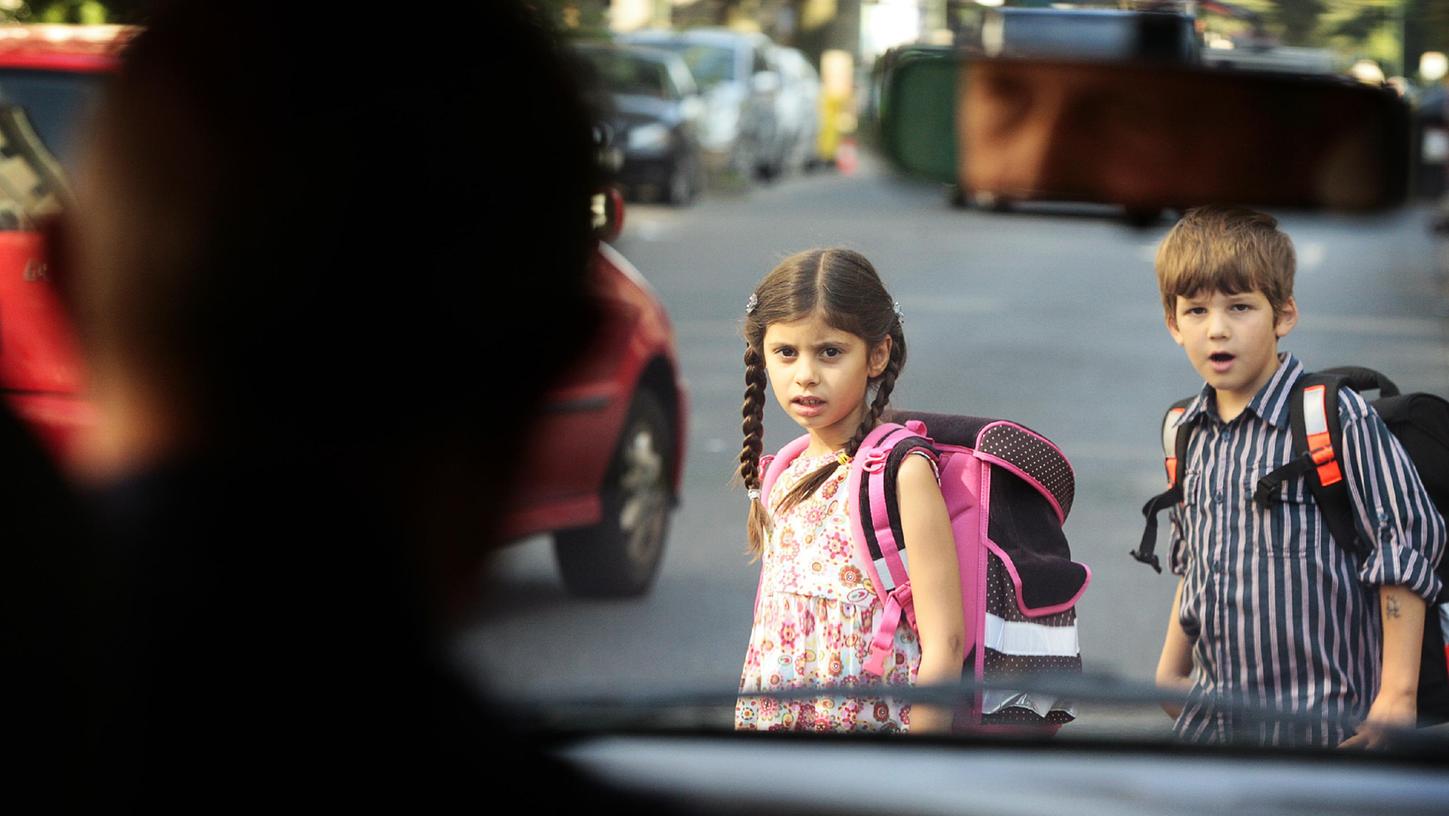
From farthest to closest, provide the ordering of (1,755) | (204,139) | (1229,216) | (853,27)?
(204,139), (853,27), (1229,216), (1,755)

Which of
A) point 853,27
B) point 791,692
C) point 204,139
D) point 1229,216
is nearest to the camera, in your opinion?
point 791,692

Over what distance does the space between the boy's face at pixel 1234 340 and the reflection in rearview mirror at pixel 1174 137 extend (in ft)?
0.38

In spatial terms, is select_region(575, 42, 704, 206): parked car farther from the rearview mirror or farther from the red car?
the rearview mirror

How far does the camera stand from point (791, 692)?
189cm

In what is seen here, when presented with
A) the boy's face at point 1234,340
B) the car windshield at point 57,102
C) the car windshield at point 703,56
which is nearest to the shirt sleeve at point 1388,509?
the boy's face at point 1234,340

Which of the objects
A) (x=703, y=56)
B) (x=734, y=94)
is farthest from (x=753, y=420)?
(x=734, y=94)

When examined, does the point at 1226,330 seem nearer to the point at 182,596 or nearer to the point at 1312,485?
the point at 1312,485

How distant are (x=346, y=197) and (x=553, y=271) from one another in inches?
12.3

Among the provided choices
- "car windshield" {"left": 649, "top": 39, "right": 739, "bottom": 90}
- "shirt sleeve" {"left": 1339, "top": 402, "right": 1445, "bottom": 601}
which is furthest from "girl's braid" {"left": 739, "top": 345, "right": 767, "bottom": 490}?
"car windshield" {"left": 649, "top": 39, "right": 739, "bottom": 90}

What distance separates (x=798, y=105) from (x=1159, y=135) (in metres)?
5.89

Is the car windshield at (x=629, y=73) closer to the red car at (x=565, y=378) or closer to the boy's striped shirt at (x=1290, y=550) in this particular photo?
the red car at (x=565, y=378)

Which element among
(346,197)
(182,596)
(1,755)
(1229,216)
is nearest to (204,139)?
(346,197)

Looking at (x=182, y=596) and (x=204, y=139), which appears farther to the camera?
(x=204, y=139)

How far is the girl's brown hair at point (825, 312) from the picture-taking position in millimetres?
2014
